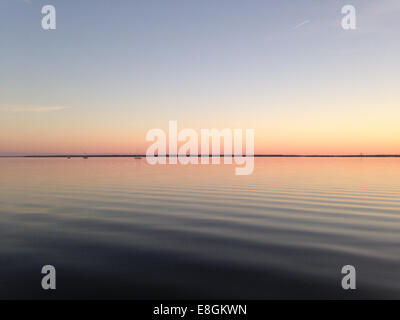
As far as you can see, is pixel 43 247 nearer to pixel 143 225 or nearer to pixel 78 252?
pixel 78 252

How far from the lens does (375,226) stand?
765 inches

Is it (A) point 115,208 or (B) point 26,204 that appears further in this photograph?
(B) point 26,204

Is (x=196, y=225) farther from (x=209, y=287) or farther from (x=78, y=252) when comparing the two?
(x=209, y=287)

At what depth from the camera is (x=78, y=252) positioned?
14352 mm

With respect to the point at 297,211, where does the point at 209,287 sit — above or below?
below

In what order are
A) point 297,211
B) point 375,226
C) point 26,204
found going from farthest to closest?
point 26,204 → point 297,211 → point 375,226

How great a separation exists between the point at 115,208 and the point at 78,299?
1622cm

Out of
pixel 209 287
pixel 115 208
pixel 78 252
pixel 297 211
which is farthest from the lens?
pixel 115 208
